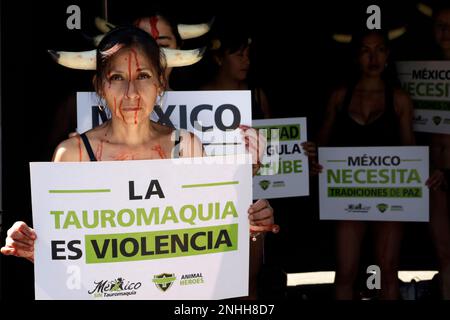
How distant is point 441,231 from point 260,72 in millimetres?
1810

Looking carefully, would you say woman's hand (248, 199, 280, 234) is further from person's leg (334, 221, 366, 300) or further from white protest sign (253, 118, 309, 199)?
person's leg (334, 221, 366, 300)

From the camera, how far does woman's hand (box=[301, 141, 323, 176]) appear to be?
4.72m

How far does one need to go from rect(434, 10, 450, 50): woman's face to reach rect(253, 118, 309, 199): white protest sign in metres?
1.04

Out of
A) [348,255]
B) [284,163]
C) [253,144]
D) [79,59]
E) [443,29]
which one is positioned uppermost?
[443,29]

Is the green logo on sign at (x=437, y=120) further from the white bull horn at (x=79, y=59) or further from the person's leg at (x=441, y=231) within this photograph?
the white bull horn at (x=79, y=59)

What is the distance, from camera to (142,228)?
313 cm

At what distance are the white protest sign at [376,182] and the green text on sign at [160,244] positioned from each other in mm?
1750

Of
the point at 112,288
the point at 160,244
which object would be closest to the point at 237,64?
the point at 160,244

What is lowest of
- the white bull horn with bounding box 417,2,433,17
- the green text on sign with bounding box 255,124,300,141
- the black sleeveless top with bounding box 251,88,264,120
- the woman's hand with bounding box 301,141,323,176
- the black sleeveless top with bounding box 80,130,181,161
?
the woman's hand with bounding box 301,141,323,176

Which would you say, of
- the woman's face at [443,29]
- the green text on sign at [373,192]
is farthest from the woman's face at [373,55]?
the green text on sign at [373,192]

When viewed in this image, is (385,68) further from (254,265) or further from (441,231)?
(254,265)

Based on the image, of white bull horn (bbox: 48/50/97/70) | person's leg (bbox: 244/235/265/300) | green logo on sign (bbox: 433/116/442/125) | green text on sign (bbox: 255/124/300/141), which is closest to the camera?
white bull horn (bbox: 48/50/97/70)

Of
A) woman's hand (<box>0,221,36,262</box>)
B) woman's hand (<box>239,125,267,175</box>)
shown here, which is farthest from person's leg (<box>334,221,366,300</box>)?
woman's hand (<box>0,221,36,262</box>)
